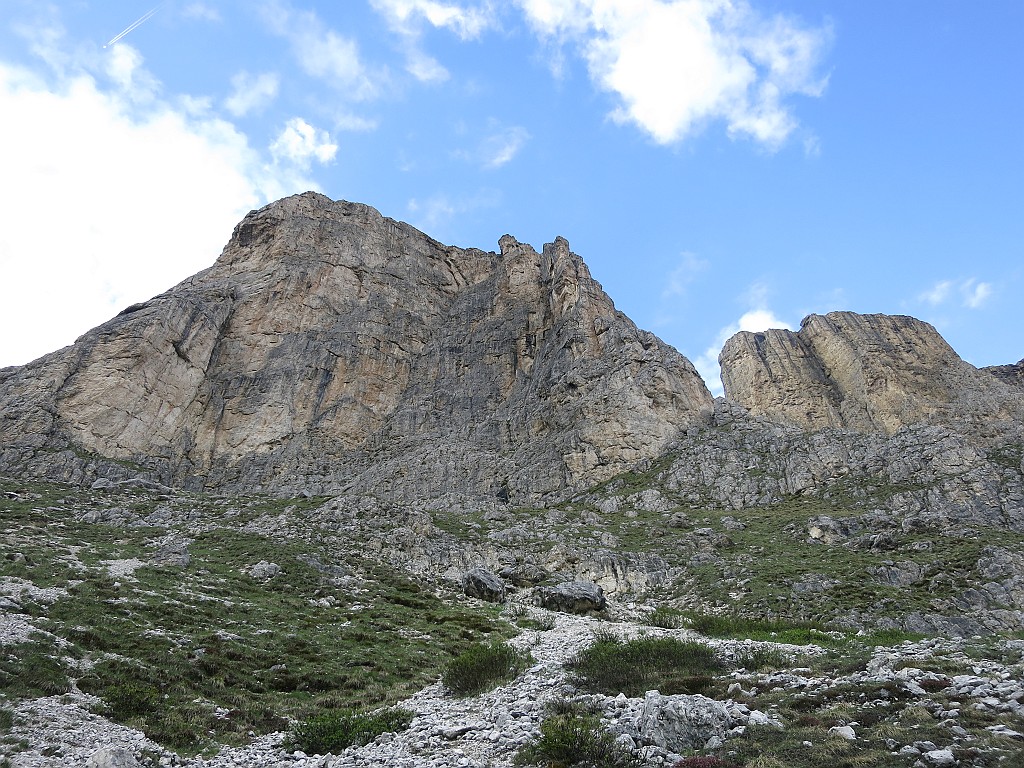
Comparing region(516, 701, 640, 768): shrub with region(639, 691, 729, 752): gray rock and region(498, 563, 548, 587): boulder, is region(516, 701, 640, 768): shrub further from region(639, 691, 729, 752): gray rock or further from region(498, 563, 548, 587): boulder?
region(498, 563, 548, 587): boulder

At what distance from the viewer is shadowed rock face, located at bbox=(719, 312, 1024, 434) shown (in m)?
108

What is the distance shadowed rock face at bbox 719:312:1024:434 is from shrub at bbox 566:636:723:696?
9063 centimetres

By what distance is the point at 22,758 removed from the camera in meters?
12.0

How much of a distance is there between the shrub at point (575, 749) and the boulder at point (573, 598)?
91.3ft

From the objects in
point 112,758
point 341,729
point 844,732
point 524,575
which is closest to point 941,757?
point 844,732

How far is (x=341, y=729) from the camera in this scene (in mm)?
15039

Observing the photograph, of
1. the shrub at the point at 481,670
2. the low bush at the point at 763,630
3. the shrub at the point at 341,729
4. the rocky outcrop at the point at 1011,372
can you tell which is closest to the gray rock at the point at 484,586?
the low bush at the point at 763,630

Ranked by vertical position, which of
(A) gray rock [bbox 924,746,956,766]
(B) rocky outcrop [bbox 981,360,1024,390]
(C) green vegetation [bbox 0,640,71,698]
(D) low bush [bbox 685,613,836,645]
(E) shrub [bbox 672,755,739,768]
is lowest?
(D) low bush [bbox 685,613,836,645]

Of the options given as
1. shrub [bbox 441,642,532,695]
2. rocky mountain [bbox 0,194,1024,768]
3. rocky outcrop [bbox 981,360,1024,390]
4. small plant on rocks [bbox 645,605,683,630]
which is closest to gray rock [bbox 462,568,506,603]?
rocky mountain [bbox 0,194,1024,768]

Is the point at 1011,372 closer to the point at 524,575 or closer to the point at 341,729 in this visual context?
the point at 524,575

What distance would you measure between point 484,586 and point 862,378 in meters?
107

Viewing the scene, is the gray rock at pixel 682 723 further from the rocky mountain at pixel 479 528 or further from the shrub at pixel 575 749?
the shrub at pixel 575 749

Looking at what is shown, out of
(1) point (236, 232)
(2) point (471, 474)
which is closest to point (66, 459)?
(2) point (471, 474)

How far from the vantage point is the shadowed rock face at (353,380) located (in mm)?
83000
